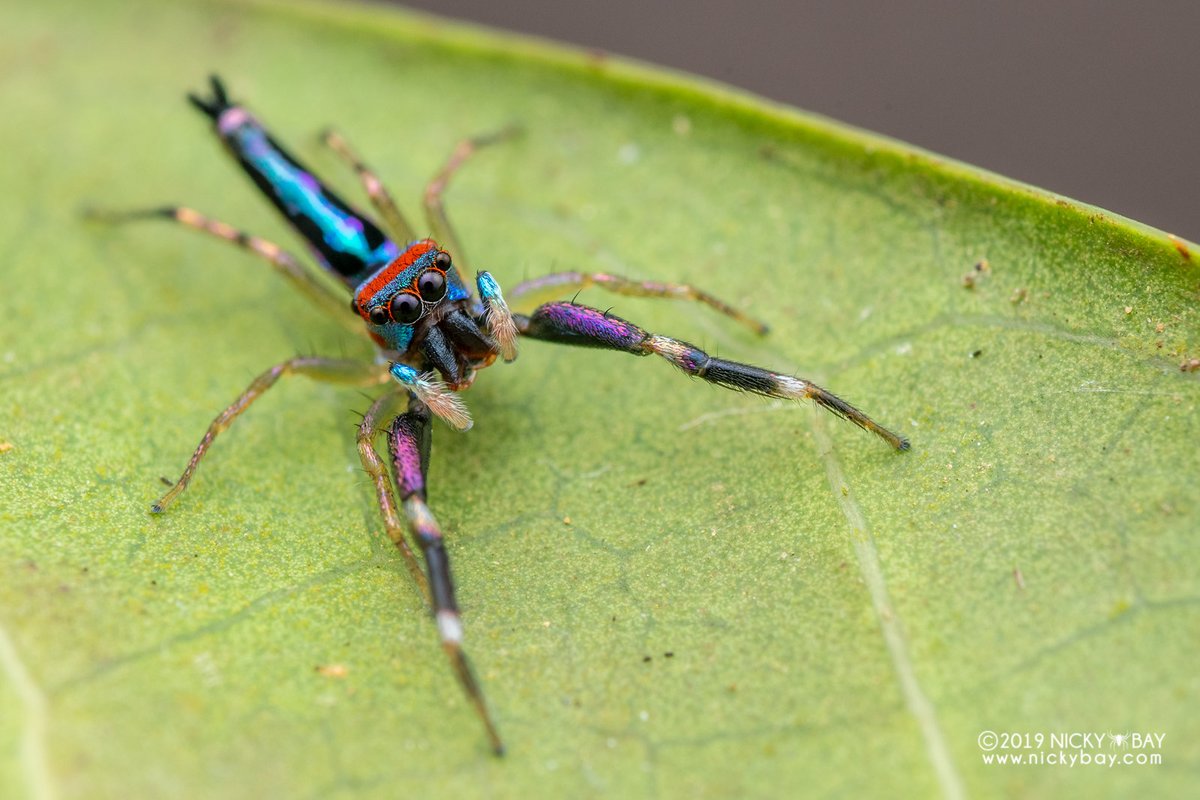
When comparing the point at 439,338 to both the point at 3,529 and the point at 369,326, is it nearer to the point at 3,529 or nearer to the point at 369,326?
the point at 369,326

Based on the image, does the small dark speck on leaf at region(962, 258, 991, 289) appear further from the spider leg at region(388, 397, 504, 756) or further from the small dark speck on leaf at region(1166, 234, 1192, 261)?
the spider leg at region(388, 397, 504, 756)

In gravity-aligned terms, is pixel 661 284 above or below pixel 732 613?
above

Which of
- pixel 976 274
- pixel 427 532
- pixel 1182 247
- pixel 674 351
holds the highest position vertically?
pixel 1182 247

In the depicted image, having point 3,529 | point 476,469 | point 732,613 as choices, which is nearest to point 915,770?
point 732,613

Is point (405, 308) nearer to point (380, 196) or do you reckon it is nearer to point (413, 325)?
point (413, 325)

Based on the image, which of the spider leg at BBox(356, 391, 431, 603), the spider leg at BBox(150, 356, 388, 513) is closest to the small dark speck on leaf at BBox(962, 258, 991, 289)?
the spider leg at BBox(356, 391, 431, 603)

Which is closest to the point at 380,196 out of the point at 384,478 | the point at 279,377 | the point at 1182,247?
the point at 279,377

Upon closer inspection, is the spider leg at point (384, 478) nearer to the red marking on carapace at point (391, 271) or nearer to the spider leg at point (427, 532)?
the spider leg at point (427, 532)
